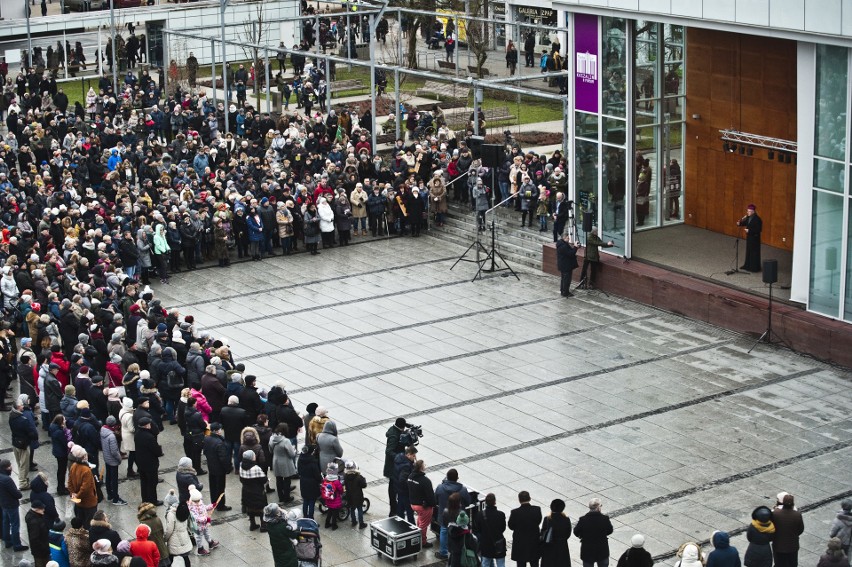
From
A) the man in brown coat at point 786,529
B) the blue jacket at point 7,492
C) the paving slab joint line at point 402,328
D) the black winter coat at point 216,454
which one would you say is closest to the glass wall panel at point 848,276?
the paving slab joint line at point 402,328

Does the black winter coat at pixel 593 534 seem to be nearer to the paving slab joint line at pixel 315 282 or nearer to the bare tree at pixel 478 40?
the paving slab joint line at pixel 315 282

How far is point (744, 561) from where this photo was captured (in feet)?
59.3

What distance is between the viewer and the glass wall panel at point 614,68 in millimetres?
31047

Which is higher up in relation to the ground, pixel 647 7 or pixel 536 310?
pixel 647 7

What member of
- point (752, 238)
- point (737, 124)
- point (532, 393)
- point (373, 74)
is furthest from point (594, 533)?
point (373, 74)

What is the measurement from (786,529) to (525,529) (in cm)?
313

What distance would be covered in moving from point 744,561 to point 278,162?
24123 millimetres

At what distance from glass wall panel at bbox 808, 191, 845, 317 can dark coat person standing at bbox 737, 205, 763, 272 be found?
234 centimetres

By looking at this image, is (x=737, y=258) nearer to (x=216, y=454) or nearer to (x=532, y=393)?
(x=532, y=393)

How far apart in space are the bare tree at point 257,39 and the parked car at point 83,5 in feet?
21.1

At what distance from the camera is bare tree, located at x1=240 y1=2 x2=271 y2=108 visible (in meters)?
47.7

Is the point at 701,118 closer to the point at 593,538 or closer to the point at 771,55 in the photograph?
the point at 771,55

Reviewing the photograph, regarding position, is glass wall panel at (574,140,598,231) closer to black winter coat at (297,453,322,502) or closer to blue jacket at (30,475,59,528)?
black winter coat at (297,453,322,502)

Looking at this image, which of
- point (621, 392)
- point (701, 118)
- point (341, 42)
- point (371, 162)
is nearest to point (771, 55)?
point (701, 118)
